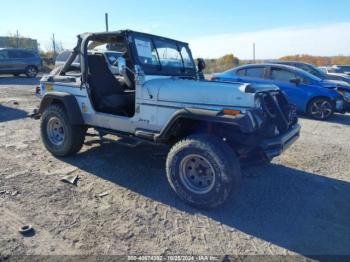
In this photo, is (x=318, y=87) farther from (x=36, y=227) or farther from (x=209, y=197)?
(x=36, y=227)

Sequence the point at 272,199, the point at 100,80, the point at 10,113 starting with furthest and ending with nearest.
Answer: the point at 10,113, the point at 100,80, the point at 272,199

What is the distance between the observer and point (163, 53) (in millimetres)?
4609

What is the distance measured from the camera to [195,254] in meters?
2.79

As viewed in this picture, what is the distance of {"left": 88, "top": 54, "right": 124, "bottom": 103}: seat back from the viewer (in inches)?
189

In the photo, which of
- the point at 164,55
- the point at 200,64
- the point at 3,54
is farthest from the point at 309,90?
the point at 3,54

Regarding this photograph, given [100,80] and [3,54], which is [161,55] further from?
[3,54]

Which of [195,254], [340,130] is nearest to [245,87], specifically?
[195,254]

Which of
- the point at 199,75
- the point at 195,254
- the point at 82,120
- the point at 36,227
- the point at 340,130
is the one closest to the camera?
the point at 195,254

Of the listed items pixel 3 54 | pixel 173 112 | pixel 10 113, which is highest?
pixel 3 54

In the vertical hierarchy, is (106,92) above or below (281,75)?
below

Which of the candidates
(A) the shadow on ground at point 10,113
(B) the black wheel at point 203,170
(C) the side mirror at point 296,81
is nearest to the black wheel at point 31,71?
(A) the shadow on ground at point 10,113

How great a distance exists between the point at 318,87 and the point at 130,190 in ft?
22.2

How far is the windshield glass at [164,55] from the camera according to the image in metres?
4.28

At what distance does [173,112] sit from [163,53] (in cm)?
123
